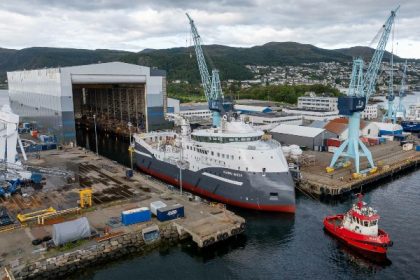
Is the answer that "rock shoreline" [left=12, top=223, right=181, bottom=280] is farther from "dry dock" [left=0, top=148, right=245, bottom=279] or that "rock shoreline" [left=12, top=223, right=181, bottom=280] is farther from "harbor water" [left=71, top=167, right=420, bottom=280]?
"harbor water" [left=71, top=167, right=420, bottom=280]

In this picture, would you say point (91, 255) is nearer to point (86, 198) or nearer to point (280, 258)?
point (86, 198)

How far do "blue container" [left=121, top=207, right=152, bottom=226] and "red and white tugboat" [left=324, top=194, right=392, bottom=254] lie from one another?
15499mm

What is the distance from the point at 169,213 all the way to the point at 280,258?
31.0 ft

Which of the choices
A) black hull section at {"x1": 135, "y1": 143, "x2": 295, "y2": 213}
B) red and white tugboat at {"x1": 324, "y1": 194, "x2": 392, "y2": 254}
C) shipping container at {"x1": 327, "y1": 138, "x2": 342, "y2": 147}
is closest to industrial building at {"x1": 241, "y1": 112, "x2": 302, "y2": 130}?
shipping container at {"x1": 327, "y1": 138, "x2": 342, "y2": 147}

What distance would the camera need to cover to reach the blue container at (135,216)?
2852 cm

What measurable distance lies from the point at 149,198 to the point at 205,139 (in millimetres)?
8920

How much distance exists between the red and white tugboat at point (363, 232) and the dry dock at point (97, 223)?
8288 millimetres

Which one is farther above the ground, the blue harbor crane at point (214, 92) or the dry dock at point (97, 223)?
the blue harbor crane at point (214, 92)

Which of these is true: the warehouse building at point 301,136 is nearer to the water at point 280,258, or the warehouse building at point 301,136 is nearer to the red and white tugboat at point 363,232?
the water at point 280,258

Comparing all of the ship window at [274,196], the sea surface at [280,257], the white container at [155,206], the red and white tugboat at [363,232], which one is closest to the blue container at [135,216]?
the white container at [155,206]

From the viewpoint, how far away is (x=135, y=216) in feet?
94.6

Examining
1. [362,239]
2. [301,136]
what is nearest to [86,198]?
[362,239]

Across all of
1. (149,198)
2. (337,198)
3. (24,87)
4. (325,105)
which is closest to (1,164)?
(149,198)

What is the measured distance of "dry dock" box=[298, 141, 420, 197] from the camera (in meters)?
40.5
